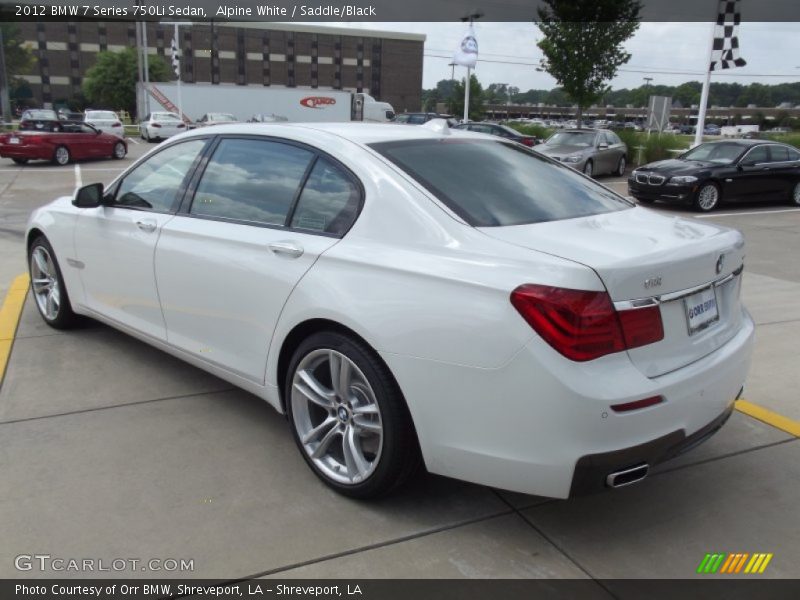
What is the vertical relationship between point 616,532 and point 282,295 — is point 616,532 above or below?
below

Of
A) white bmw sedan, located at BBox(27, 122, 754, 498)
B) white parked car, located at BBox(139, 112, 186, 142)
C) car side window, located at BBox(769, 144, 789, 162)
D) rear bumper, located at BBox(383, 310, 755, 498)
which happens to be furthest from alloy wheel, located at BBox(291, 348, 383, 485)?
white parked car, located at BBox(139, 112, 186, 142)

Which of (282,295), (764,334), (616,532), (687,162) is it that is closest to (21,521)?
(282,295)

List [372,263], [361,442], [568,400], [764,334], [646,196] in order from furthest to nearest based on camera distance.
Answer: [646,196] → [764,334] → [361,442] → [372,263] → [568,400]

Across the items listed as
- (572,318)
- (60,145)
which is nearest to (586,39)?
(60,145)

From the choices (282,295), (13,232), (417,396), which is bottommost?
(13,232)

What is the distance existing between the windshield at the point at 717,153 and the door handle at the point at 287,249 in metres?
13.0

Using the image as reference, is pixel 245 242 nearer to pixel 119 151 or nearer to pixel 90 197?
pixel 90 197

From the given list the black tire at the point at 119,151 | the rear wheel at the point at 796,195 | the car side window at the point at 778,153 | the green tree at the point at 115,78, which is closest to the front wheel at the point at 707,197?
the car side window at the point at 778,153

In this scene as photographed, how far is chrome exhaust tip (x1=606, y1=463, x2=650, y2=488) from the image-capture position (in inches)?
93.9

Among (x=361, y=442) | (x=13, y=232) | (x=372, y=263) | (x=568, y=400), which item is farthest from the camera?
(x=13, y=232)

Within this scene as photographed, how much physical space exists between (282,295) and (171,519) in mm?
1034

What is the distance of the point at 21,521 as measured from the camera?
2.76m

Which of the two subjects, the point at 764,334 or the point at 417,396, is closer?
the point at 417,396

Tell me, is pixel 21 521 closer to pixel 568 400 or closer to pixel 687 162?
pixel 568 400
